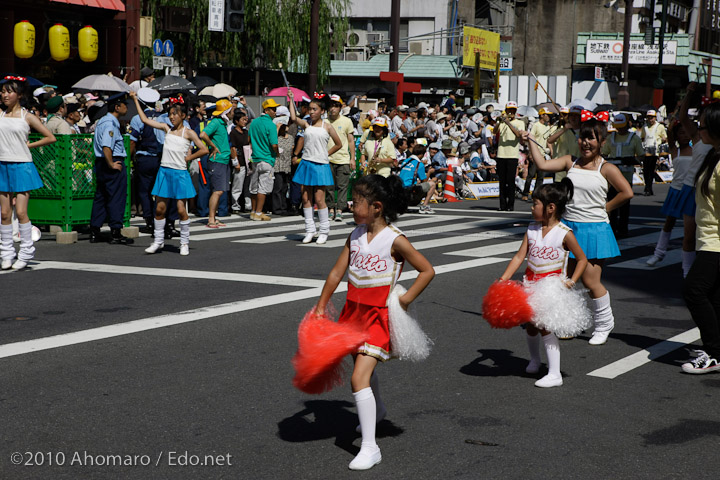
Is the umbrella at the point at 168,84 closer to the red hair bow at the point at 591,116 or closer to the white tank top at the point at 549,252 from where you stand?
the red hair bow at the point at 591,116

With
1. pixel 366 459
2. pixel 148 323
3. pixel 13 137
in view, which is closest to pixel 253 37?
pixel 13 137

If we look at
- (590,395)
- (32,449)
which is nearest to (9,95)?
(32,449)

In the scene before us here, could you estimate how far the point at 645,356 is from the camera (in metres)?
6.66

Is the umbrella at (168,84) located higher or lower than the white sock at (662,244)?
higher

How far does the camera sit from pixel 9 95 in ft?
31.5

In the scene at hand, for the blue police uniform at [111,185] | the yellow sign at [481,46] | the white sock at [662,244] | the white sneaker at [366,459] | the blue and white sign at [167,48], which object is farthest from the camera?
the yellow sign at [481,46]

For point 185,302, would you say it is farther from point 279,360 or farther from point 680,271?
point 680,271

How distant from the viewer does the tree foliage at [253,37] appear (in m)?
31.6

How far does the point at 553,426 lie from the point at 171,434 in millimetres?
2081

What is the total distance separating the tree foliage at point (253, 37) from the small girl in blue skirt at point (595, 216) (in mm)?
25995

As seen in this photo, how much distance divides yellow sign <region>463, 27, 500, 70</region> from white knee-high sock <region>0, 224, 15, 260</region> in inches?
1495

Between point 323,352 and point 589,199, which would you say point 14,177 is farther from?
point 323,352

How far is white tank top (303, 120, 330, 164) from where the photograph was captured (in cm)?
1250

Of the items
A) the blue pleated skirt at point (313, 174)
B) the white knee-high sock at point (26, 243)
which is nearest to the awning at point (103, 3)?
the blue pleated skirt at point (313, 174)
